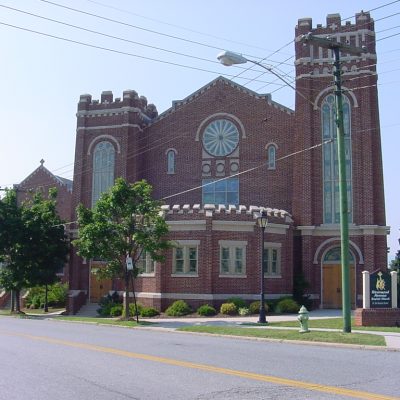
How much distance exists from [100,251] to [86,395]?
18.8 metres

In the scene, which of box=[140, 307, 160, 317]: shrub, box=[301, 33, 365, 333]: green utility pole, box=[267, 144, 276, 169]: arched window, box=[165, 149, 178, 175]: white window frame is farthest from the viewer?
box=[165, 149, 178, 175]: white window frame

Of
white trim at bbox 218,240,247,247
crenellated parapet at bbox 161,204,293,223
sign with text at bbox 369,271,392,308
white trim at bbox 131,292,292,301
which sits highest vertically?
crenellated parapet at bbox 161,204,293,223

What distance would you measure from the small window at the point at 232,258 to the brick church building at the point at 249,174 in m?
0.05

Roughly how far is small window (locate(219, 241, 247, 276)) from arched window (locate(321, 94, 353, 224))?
626 centimetres

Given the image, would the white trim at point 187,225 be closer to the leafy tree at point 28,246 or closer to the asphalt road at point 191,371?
the leafy tree at point 28,246

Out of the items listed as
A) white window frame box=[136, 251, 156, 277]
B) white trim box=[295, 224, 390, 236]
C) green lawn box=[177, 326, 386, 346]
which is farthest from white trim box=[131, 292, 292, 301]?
→ green lawn box=[177, 326, 386, 346]

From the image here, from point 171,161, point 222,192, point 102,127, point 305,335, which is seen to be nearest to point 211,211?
point 222,192

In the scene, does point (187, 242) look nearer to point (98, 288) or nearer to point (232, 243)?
point (232, 243)

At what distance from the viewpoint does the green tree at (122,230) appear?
2716 cm

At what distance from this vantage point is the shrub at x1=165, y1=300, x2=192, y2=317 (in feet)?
95.8

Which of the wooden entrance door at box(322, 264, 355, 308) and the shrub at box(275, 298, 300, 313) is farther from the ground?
the wooden entrance door at box(322, 264, 355, 308)

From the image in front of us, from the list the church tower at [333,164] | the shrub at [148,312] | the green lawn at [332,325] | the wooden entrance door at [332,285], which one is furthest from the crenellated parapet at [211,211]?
the green lawn at [332,325]

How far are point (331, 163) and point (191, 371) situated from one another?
1002 inches

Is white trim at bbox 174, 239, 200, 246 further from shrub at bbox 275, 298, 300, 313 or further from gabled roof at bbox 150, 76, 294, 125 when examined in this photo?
gabled roof at bbox 150, 76, 294, 125
